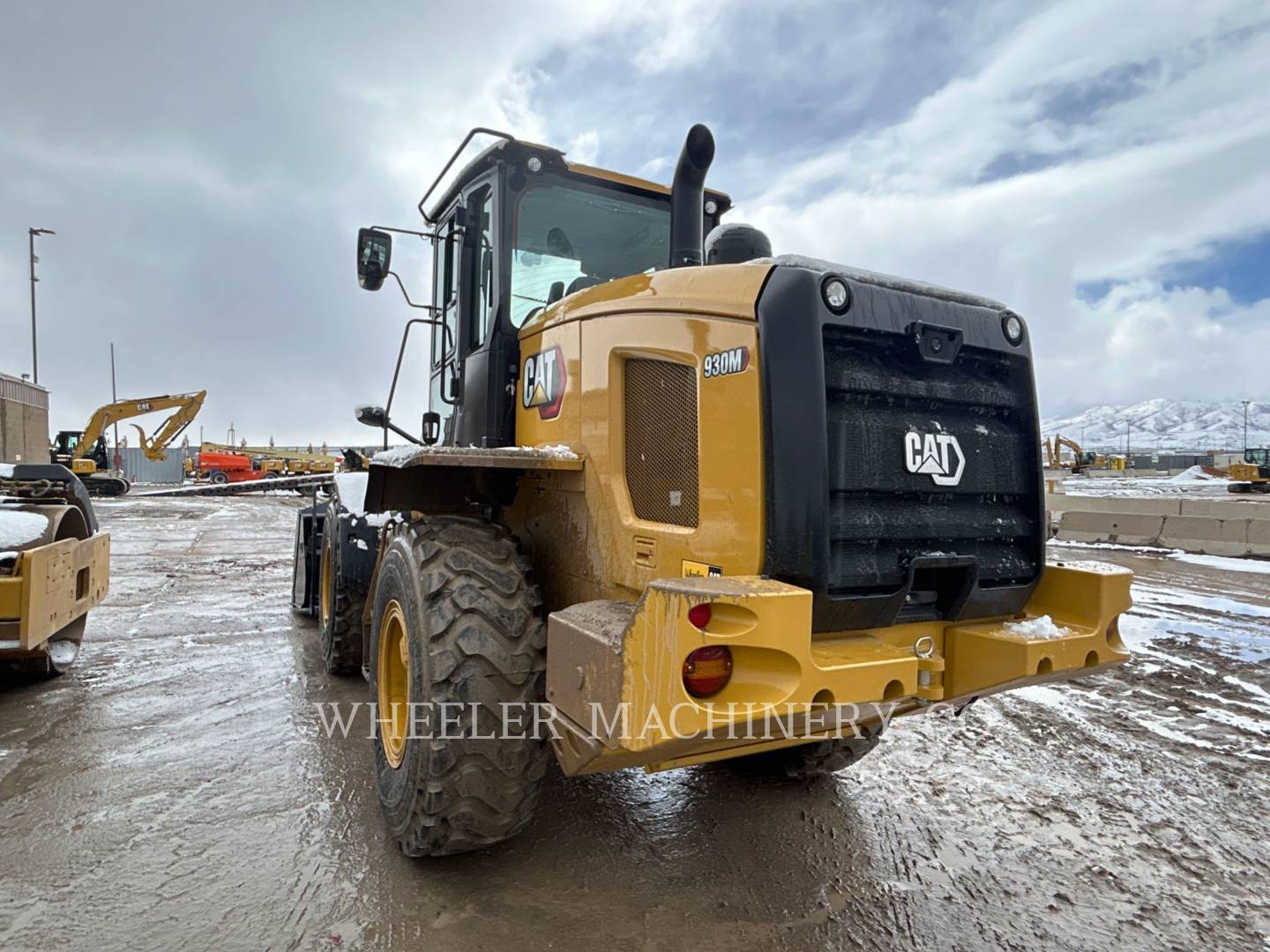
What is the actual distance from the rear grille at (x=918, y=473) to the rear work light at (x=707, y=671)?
45 cm

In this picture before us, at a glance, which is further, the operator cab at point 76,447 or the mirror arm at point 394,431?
the operator cab at point 76,447

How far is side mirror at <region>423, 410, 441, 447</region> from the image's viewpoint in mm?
4629

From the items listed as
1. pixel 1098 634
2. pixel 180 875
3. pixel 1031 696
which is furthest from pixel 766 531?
pixel 1031 696

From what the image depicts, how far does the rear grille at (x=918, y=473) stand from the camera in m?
2.54

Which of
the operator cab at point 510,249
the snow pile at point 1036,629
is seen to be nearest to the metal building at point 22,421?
the operator cab at point 510,249

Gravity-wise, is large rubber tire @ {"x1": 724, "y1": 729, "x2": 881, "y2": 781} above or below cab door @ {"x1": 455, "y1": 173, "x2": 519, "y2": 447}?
below

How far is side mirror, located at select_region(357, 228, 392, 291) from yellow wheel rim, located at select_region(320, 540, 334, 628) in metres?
2.29

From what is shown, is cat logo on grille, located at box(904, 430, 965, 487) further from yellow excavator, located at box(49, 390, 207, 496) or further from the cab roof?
yellow excavator, located at box(49, 390, 207, 496)

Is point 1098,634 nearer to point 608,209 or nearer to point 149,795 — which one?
point 608,209

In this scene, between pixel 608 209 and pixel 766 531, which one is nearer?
pixel 766 531

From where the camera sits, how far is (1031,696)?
519 centimetres

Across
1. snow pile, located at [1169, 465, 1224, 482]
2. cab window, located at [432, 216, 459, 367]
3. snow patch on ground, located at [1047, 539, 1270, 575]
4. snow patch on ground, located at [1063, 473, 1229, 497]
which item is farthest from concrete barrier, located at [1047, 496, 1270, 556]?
snow pile, located at [1169, 465, 1224, 482]

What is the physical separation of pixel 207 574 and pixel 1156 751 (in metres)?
10.1

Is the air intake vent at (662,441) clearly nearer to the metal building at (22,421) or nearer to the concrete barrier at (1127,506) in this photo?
the metal building at (22,421)
